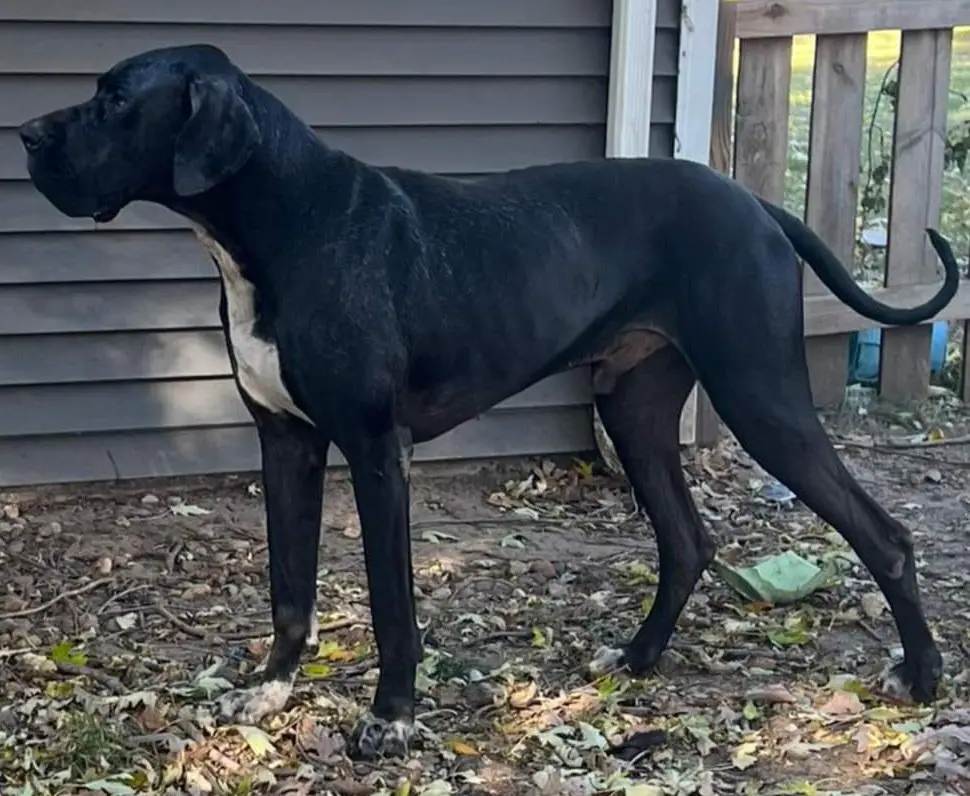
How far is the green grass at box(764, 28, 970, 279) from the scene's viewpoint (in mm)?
8133

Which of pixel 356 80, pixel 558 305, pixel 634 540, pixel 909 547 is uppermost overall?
pixel 356 80

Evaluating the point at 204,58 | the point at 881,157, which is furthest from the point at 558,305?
the point at 881,157

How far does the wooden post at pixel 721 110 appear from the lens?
6453 mm

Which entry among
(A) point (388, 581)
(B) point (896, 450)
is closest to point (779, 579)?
(A) point (388, 581)

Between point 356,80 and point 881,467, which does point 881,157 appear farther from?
point 356,80

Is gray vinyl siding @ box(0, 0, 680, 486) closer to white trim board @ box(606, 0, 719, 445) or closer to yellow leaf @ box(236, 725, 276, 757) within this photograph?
white trim board @ box(606, 0, 719, 445)

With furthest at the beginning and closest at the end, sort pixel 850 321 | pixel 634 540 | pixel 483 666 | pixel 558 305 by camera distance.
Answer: pixel 850 321 → pixel 634 540 → pixel 483 666 → pixel 558 305

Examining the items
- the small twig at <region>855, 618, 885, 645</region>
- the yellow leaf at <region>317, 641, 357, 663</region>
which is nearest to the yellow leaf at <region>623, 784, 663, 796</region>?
the yellow leaf at <region>317, 641, 357, 663</region>

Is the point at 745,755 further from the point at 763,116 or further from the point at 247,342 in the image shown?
the point at 763,116

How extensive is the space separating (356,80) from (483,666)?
95.1 inches

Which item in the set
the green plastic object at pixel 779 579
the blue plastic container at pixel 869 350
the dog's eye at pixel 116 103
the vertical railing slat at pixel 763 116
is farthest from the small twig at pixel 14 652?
the blue plastic container at pixel 869 350

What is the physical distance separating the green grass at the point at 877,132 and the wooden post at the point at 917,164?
0.40 meters

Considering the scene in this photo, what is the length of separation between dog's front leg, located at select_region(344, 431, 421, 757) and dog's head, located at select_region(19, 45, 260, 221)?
75 cm

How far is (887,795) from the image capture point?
391cm
